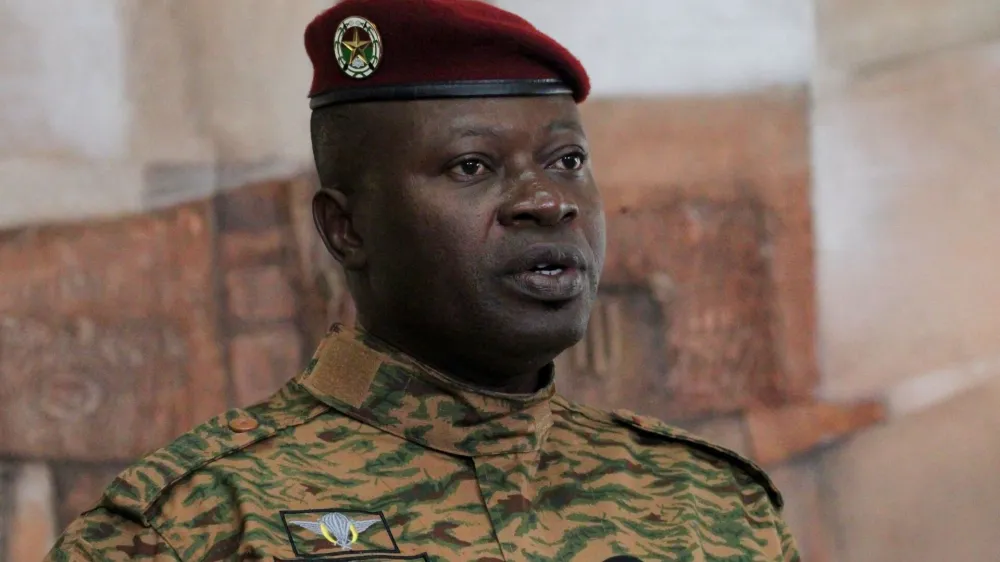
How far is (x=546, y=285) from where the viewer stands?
6.29ft

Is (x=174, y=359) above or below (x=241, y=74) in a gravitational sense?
below

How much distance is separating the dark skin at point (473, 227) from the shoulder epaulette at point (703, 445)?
0.86 ft

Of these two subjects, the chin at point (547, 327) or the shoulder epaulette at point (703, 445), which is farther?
the shoulder epaulette at point (703, 445)

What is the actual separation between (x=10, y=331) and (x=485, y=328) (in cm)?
118

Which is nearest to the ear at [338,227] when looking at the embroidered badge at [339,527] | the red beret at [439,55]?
the red beret at [439,55]

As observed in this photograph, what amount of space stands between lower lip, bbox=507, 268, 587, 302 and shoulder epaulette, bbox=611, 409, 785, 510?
1.11 ft

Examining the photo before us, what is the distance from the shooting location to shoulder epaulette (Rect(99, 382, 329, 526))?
1804mm

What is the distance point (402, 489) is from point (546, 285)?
0.30 metres

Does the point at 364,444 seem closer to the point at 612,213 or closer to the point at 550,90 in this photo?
the point at 550,90

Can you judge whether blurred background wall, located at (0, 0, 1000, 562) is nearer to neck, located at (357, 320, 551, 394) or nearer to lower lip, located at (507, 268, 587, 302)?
neck, located at (357, 320, 551, 394)

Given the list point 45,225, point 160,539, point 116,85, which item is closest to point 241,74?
point 116,85

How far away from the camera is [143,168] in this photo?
9.64 feet

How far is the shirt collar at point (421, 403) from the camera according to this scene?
77.7 inches

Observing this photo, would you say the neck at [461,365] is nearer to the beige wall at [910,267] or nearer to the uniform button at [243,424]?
the uniform button at [243,424]
